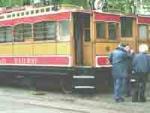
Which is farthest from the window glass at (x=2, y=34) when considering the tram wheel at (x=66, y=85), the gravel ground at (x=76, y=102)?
the tram wheel at (x=66, y=85)

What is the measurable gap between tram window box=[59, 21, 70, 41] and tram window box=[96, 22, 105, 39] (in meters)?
1.04

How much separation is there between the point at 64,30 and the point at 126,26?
9.06 feet

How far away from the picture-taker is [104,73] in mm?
19719

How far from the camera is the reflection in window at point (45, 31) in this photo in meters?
20.0

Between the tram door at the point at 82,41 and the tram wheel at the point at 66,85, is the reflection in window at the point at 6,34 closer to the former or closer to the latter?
the tram wheel at the point at 66,85

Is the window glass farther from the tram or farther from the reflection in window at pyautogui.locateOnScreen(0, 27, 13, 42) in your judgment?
the tram

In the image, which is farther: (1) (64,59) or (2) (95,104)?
(1) (64,59)

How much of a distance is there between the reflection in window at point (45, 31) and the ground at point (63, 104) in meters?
2.09

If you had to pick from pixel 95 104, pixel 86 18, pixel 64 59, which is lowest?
pixel 95 104

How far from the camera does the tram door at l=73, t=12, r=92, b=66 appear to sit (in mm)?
19656

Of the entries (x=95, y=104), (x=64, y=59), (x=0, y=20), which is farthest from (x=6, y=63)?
(x=95, y=104)

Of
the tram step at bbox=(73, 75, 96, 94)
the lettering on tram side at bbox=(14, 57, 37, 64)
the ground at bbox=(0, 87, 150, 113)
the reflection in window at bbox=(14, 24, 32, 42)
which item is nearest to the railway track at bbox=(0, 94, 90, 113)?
the ground at bbox=(0, 87, 150, 113)

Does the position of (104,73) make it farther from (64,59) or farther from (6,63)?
(6,63)

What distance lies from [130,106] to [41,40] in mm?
5752
